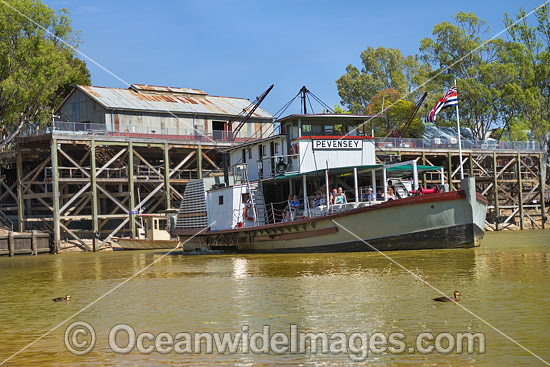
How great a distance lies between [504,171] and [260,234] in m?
39.4

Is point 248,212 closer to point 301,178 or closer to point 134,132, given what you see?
point 301,178

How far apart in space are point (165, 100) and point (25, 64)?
47.8 feet

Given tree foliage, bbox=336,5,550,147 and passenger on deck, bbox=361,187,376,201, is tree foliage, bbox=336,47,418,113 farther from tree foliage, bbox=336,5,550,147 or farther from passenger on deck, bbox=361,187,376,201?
passenger on deck, bbox=361,187,376,201

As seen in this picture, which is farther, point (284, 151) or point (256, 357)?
point (284, 151)

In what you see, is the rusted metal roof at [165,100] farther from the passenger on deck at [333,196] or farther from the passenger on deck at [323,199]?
the passenger on deck at [333,196]

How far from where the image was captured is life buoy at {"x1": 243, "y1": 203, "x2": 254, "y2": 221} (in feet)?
100

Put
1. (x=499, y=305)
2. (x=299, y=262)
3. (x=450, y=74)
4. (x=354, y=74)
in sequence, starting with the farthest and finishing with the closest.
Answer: (x=354, y=74) < (x=450, y=74) < (x=299, y=262) < (x=499, y=305)

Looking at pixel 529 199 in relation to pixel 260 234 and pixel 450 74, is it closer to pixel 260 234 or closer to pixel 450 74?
pixel 450 74

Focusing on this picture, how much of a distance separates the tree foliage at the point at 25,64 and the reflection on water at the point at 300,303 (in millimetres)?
22083

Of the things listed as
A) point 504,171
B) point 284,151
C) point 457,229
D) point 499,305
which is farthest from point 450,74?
point 499,305

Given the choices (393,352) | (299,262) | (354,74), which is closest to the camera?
(393,352)

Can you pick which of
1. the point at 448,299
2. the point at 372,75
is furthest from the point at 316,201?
the point at 372,75

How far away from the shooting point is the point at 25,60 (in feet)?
137

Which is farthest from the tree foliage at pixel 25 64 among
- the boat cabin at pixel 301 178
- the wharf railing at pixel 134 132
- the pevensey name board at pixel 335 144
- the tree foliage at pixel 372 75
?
the tree foliage at pixel 372 75
